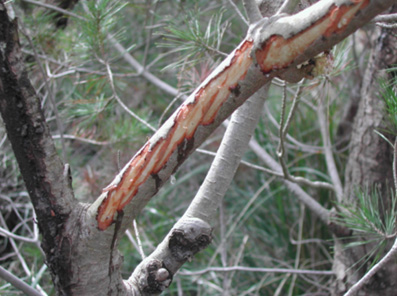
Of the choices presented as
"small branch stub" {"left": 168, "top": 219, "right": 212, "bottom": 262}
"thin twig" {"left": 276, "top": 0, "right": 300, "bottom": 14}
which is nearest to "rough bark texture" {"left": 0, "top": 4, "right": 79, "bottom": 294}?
"small branch stub" {"left": 168, "top": 219, "right": 212, "bottom": 262}

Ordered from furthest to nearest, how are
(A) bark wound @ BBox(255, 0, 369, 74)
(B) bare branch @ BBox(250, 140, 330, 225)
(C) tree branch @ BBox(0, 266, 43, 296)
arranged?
(B) bare branch @ BBox(250, 140, 330, 225) < (C) tree branch @ BBox(0, 266, 43, 296) < (A) bark wound @ BBox(255, 0, 369, 74)

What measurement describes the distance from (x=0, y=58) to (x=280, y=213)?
1.15m

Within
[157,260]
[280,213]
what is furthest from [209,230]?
[280,213]

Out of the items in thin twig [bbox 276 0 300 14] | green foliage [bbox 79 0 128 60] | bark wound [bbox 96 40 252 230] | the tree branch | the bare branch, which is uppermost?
green foliage [bbox 79 0 128 60]

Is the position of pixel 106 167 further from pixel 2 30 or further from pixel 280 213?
pixel 2 30

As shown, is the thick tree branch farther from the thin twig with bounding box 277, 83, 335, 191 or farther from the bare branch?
the bare branch

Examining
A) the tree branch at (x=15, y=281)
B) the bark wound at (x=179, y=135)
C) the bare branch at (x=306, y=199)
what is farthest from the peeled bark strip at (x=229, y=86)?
the bare branch at (x=306, y=199)

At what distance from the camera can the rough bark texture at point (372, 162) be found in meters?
0.75

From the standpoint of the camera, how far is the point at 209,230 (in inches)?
17.5

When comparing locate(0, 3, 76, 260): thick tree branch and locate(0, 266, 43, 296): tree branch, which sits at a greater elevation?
locate(0, 3, 76, 260): thick tree branch

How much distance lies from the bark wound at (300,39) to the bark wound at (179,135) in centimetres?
2

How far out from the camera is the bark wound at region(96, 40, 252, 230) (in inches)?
14.4

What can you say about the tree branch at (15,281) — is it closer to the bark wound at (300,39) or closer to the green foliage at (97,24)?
the bark wound at (300,39)

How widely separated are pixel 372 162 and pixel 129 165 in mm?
589
